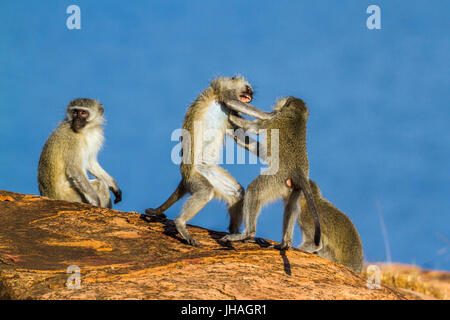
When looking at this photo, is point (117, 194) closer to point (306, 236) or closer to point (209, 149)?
point (209, 149)

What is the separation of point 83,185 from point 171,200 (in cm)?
169

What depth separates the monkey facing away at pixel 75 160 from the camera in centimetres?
819

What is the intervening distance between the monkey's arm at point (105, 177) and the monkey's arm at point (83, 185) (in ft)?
1.64

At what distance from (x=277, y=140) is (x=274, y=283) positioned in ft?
6.62

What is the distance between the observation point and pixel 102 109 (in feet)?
29.0

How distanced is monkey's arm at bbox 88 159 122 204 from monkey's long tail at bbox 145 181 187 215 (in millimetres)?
1861

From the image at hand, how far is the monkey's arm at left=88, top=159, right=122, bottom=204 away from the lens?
8695 millimetres

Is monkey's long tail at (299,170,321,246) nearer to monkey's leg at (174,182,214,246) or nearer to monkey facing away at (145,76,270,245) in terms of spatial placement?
monkey facing away at (145,76,270,245)

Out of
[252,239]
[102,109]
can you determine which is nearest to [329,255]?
[252,239]

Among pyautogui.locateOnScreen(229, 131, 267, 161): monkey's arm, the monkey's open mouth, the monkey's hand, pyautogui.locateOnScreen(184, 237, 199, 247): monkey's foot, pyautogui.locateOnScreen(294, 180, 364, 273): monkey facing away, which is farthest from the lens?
the monkey's hand

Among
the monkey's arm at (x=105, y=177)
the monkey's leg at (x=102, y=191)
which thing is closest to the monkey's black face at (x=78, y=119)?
the monkey's arm at (x=105, y=177)

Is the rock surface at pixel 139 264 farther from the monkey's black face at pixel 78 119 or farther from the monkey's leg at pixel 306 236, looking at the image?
the monkey's black face at pixel 78 119

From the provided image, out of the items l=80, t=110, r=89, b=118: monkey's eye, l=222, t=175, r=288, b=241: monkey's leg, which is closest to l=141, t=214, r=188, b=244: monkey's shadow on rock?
l=222, t=175, r=288, b=241: monkey's leg

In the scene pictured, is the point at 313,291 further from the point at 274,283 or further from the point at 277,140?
the point at 277,140
